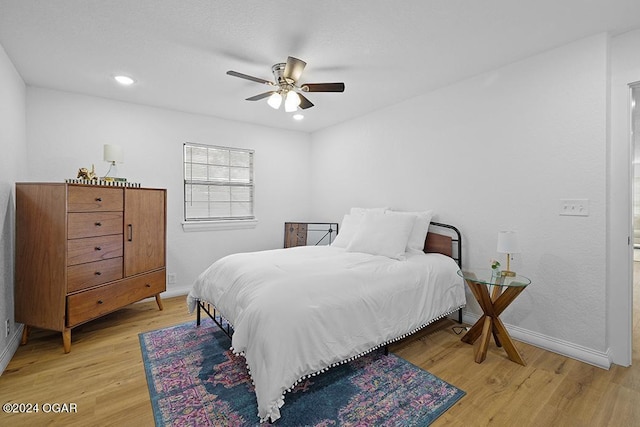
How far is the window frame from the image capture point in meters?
4.04

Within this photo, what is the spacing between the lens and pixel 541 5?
1883mm

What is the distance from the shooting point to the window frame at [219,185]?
159 inches

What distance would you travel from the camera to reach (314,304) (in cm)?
181

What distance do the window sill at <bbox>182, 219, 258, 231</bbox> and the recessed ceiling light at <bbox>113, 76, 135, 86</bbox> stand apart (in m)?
1.75

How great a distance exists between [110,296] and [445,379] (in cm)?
303

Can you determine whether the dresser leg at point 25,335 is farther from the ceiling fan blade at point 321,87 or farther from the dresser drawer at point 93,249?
the ceiling fan blade at point 321,87

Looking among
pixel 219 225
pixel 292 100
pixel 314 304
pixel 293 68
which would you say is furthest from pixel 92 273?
pixel 293 68

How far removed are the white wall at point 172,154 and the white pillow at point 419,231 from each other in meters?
2.40

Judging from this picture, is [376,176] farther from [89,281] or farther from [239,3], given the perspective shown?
[89,281]

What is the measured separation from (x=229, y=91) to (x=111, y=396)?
9.53ft

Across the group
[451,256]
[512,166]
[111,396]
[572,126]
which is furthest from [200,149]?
[572,126]

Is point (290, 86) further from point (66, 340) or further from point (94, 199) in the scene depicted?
point (66, 340)

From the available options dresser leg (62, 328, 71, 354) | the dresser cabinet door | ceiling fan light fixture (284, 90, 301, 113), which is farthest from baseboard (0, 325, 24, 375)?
ceiling fan light fixture (284, 90, 301, 113)

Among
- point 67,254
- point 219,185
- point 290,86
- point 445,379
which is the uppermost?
point 290,86
